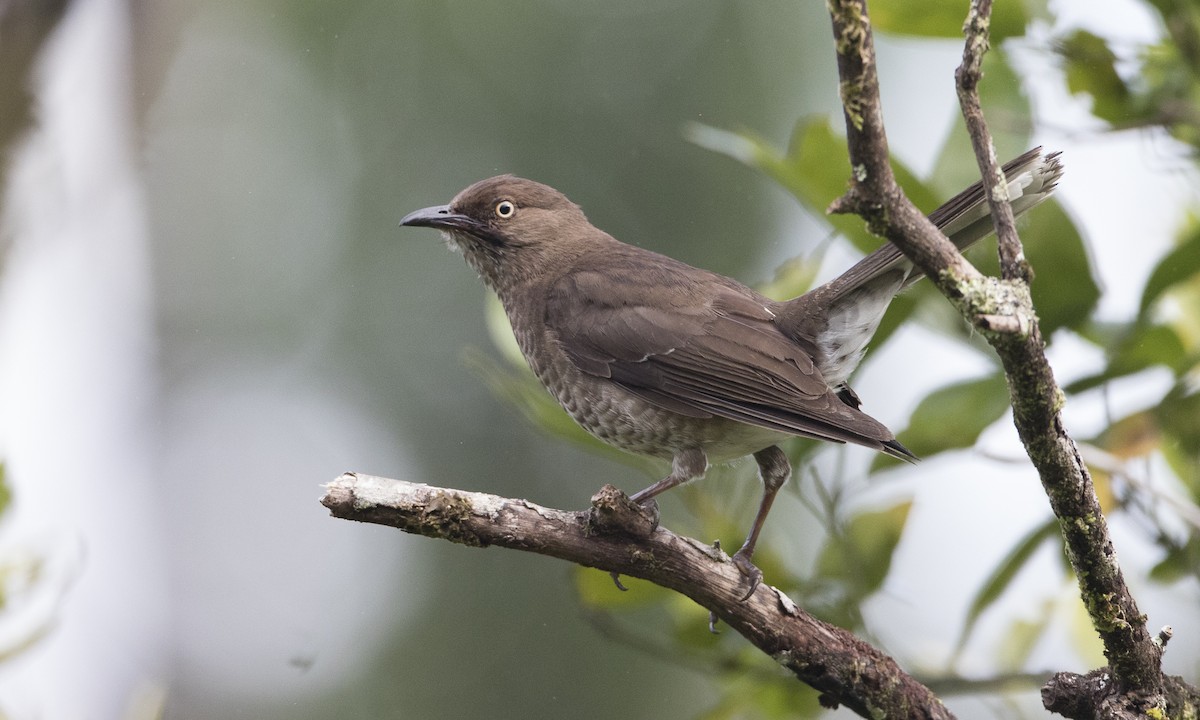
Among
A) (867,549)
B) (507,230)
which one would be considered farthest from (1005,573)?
(507,230)

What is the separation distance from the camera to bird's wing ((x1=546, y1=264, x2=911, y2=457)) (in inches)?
133

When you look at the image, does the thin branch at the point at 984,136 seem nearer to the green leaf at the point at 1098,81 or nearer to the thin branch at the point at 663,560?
the thin branch at the point at 663,560

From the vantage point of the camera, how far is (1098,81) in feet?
11.9

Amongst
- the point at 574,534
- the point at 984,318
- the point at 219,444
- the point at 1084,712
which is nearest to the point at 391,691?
the point at 219,444

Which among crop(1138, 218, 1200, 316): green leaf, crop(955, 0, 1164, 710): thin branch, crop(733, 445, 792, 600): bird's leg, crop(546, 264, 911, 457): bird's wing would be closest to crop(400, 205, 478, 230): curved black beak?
crop(546, 264, 911, 457): bird's wing

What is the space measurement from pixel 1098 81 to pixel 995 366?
102cm

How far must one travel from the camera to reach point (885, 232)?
195cm

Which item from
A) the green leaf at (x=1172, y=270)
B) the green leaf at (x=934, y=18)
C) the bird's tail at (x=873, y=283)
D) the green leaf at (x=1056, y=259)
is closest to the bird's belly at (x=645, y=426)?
the bird's tail at (x=873, y=283)

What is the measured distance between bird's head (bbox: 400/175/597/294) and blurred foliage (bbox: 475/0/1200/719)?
0.76 meters

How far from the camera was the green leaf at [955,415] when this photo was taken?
3238 millimetres

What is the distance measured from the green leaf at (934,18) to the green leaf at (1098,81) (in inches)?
9.7

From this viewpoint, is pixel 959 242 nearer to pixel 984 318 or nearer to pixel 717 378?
pixel 717 378

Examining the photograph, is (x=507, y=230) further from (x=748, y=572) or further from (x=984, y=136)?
(x=984, y=136)

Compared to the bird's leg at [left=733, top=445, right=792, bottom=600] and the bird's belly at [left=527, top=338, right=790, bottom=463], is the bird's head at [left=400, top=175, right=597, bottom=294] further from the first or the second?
the bird's leg at [left=733, top=445, right=792, bottom=600]
